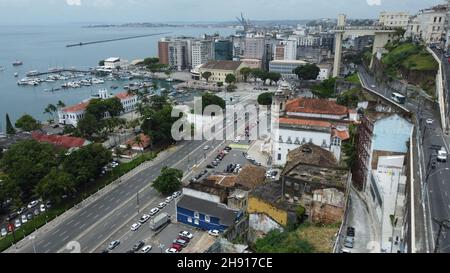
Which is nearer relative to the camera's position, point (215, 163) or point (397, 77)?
point (215, 163)

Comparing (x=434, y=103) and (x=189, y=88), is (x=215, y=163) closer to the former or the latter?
(x=434, y=103)

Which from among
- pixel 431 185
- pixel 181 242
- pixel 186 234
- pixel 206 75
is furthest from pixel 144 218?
pixel 206 75

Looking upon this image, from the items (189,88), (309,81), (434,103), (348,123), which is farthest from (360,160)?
(189,88)

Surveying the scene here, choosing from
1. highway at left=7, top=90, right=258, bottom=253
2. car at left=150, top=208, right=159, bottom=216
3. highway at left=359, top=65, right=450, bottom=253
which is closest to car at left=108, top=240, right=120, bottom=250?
highway at left=7, top=90, right=258, bottom=253

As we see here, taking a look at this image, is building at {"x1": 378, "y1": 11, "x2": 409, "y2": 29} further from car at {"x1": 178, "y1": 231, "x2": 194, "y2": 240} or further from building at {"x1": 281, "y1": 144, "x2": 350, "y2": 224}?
car at {"x1": 178, "y1": 231, "x2": 194, "y2": 240}
